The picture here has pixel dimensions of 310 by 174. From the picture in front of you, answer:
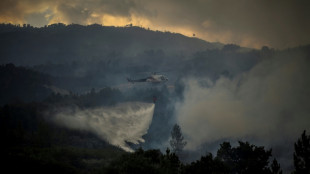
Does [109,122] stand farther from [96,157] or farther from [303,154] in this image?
[303,154]

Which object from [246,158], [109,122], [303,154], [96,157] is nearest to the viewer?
[303,154]

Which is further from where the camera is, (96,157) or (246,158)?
(96,157)

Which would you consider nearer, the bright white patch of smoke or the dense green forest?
the dense green forest

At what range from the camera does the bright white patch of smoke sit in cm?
14484

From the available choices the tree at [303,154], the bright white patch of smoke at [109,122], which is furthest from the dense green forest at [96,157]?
the bright white patch of smoke at [109,122]

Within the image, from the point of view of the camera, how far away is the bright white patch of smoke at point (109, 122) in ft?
475

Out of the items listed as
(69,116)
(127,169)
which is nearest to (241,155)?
(127,169)

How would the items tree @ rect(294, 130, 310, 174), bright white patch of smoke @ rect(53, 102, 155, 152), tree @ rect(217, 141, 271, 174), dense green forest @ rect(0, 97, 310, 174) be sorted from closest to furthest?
dense green forest @ rect(0, 97, 310, 174) < tree @ rect(294, 130, 310, 174) < tree @ rect(217, 141, 271, 174) < bright white patch of smoke @ rect(53, 102, 155, 152)

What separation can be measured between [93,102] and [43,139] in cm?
8721

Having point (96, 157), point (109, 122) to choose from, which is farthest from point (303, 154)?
point (109, 122)

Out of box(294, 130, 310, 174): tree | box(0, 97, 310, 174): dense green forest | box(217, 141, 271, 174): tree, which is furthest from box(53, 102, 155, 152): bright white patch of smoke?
box(294, 130, 310, 174): tree

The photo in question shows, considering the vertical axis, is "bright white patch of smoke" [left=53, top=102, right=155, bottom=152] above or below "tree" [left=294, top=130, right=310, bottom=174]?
above

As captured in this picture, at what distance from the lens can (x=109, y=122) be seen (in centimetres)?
16362

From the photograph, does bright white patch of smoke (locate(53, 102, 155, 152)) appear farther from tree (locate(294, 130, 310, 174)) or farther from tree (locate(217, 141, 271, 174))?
tree (locate(294, 130, 310, 174))
